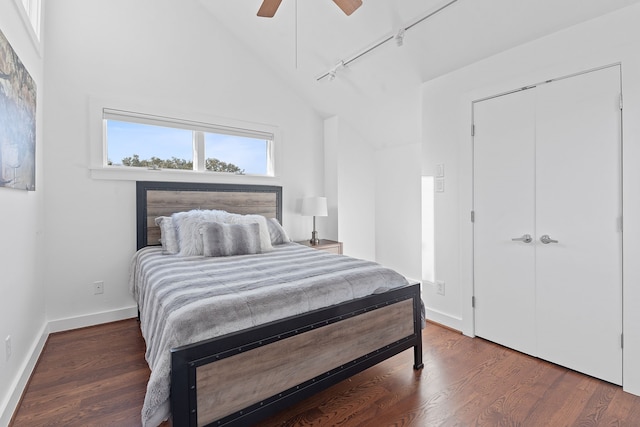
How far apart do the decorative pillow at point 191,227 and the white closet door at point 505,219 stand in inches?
96.4

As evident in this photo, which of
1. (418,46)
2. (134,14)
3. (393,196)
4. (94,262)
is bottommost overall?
(94,262)

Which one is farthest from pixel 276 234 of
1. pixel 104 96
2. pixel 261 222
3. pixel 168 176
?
pixel 104 96

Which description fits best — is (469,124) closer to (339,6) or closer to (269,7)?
(339,6)

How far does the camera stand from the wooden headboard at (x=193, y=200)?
316 cm

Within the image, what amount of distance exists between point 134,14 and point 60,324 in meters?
3.06

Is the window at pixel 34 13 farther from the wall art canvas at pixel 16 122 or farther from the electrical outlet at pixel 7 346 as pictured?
the electrical outlet at pixel 7 346

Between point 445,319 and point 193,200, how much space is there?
113 inches

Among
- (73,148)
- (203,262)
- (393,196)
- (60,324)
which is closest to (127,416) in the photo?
(203,262)

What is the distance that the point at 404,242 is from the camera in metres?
4.27

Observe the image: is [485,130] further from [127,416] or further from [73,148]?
[73,148]

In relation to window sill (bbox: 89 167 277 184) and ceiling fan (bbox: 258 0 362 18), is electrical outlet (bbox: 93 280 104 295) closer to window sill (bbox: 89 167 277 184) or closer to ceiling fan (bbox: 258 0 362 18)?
window sill (bbox: 89 167 277 184)

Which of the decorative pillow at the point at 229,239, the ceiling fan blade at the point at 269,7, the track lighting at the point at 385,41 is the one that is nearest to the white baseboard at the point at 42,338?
→ the decorative pillow at the point at 229,239

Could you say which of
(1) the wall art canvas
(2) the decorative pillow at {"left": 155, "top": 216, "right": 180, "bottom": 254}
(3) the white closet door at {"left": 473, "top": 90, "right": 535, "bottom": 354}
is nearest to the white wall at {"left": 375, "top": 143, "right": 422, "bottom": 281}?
(3) the white closet door at {"left": 473, "top": 90, "right": 535, "bottom": 354}

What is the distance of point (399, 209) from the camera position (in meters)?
4.33
